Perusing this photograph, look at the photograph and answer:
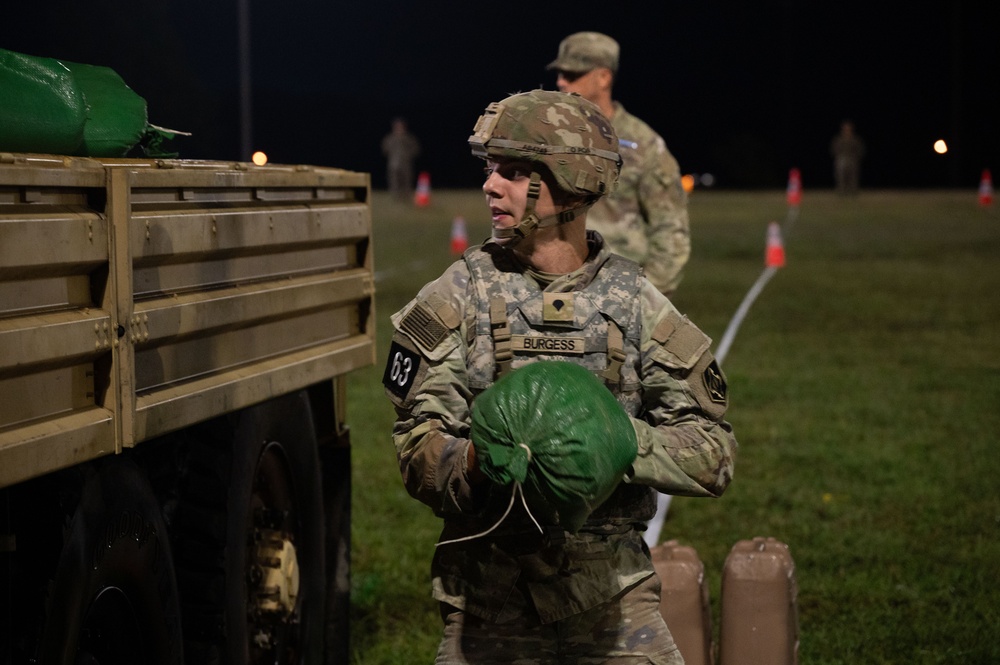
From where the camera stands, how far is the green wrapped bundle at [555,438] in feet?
10.4

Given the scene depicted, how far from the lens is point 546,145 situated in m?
3.85

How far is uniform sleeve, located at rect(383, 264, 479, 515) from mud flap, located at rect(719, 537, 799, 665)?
1827mm

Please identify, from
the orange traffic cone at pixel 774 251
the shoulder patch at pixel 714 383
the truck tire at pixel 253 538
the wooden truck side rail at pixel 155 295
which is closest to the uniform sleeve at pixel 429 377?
the shoulder patch at pixel 714 383

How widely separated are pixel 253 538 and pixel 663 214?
11.7 ft

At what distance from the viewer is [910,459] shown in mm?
10500

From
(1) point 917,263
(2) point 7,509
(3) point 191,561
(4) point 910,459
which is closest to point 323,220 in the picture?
(3) point 191,561

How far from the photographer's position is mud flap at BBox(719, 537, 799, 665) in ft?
17.1

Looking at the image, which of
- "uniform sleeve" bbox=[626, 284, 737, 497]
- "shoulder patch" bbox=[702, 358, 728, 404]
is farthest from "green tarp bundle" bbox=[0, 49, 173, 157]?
"shoulder patch" bbox=[702, 358, 728, 404]

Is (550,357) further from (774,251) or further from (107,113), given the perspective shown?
(774,251)

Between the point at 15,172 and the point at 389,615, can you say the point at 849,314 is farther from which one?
the point at 15,172

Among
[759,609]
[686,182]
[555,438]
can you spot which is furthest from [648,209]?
[686,182]

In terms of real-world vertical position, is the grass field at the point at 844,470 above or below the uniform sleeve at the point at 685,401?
below

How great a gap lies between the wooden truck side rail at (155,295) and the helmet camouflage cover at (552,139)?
0.89m

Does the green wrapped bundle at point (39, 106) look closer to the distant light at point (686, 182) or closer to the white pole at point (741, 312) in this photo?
the distant light at point (686, 182)
